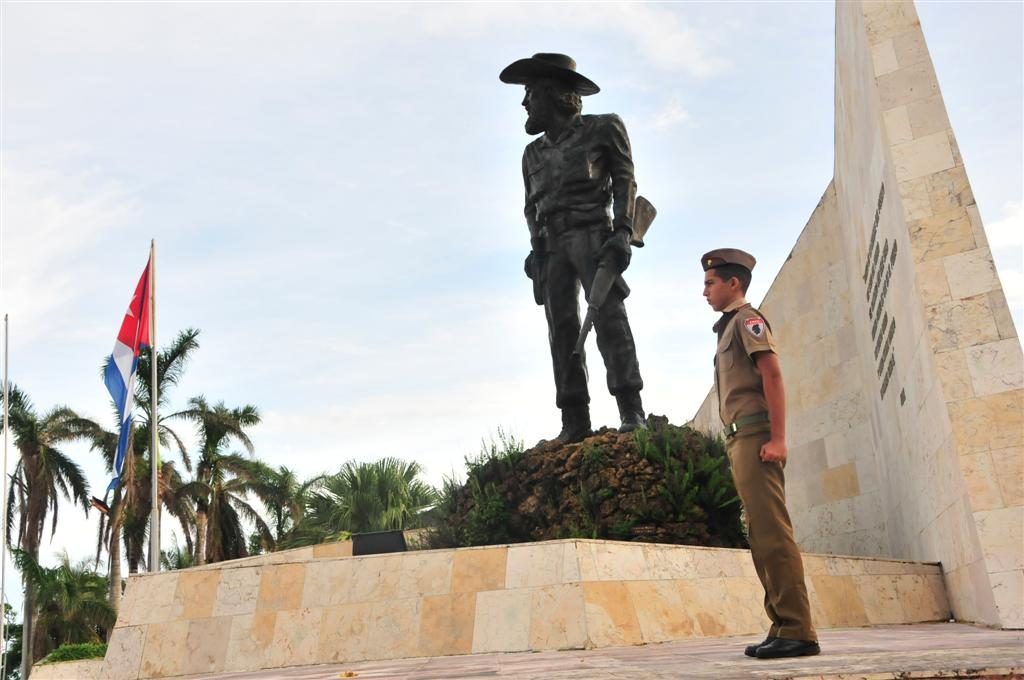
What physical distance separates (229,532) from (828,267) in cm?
2179

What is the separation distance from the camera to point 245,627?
565cm

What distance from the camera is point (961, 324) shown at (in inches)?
231

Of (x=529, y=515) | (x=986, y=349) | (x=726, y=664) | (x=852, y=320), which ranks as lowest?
(x=726, y=664)

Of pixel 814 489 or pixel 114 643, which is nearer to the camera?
pixel 114 643

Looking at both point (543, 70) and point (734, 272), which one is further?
point (543, 70)

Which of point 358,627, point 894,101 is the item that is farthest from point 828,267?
point 358,627

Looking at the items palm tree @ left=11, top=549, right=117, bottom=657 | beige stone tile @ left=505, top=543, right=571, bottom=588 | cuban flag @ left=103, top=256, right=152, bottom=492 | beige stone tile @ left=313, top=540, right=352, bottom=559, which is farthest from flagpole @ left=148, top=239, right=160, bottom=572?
beige stone tile @ left=505, top=543, right=571, bottom=588

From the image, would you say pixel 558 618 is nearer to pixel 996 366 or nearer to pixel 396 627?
pixel 396 627

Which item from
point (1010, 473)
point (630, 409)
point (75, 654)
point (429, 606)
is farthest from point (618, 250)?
point (75, 654)

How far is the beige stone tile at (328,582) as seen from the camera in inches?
221

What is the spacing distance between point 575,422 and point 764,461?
4464mm

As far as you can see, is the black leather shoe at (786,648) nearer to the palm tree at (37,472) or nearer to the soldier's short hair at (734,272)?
the soldier's short hair at (734,272)

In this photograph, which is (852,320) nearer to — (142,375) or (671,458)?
(671,458)

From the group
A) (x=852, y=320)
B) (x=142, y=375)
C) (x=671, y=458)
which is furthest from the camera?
(x=142, y=375)
